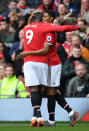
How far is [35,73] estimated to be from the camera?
812 centimetres

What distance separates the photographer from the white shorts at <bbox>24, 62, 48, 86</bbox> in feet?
26.6

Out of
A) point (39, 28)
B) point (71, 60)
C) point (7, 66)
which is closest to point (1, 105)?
point (7, 66)

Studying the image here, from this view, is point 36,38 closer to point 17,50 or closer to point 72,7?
point 17,50

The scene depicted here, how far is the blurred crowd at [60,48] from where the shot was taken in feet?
36.9

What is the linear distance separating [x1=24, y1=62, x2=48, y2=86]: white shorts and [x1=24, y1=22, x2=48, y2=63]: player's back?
10 centimetres

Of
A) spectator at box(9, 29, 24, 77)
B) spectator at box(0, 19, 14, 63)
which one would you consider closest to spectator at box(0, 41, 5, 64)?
spectator at box(9, 29, 24, 77)

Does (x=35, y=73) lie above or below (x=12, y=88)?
above

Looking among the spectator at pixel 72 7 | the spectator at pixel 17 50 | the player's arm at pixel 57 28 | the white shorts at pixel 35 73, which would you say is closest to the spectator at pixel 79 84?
the spectator at pixel 17 50

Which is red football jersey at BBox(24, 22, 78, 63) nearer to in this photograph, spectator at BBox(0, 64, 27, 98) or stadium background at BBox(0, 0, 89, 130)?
stadium background at BBox(0, 0, 89, 130)

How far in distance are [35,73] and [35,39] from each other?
0.60 m

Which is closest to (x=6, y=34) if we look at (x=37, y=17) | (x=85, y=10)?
(x=85, y=10)

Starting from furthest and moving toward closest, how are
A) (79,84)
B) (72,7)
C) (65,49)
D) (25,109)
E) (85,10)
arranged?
(72,7) < (85,10) < (65,49) < (79,84) < (25,109)

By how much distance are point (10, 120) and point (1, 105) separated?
0.40 m

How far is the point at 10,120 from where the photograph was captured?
1051 cm
